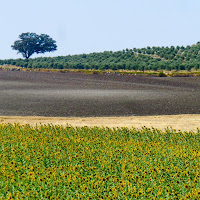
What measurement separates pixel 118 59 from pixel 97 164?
59861 millimetres

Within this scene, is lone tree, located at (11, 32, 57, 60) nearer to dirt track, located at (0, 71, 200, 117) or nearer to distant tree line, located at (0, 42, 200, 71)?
distant tree line, located at (0, 42, 200, 71)

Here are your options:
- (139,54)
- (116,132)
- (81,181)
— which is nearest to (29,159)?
(81,181)

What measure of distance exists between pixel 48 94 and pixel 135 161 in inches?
723

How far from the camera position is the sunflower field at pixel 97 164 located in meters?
7.85

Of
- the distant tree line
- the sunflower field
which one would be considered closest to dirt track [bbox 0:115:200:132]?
the sunflower field

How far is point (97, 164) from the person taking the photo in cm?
1004

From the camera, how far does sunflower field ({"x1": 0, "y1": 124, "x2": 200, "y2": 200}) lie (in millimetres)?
7852

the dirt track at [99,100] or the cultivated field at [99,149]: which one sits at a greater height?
the dirt track at [99,100]

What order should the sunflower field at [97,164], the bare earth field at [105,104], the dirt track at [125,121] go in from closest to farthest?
the sunflower field at [97,164]
the dirt track at [125,121]
the bare earth field at [105,104]

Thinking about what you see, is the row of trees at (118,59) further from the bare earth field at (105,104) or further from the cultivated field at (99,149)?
the cultivated field at (99,149)

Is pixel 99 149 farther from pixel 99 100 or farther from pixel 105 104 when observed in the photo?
pixel 99 100

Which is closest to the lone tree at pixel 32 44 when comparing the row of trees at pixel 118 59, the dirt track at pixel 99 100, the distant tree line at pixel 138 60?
the row of trees at pixel 118 59

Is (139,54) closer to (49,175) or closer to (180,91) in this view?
(180,91)

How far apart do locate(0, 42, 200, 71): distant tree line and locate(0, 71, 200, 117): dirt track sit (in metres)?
20.2
